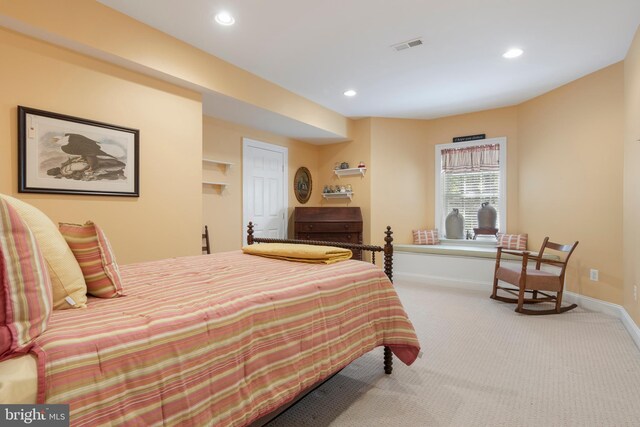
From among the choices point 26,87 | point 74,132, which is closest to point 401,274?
point 74,132

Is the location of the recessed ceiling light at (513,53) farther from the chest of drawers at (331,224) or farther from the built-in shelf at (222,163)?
the built-in shelf at (222,163)

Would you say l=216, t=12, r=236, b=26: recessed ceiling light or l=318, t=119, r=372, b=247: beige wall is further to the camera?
l=318, t=119, r=372, b=247: beige wall

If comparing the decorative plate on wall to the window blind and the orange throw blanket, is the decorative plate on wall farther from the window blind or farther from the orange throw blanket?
the orange throw blanket

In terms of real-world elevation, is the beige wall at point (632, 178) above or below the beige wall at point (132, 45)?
below

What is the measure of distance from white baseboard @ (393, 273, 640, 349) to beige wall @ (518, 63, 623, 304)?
9cm

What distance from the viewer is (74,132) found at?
2.49 m

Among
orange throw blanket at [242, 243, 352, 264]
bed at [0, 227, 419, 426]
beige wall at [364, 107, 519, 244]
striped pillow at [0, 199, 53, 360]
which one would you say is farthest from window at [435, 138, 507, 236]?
striped pillow at [0, 199, 53, 360]

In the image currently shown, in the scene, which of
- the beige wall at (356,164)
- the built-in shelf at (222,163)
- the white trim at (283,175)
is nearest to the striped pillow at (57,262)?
the built-in shelf at (222,163)

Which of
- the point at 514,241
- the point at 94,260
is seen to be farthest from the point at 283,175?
the point at 94,260

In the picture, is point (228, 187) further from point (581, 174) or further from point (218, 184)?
point (581, 174)

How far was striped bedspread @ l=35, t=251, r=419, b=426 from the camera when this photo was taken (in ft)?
2.86

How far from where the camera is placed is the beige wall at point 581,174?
139 inches

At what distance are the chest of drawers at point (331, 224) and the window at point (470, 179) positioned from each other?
1516mm

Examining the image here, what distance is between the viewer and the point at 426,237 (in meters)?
5.47
